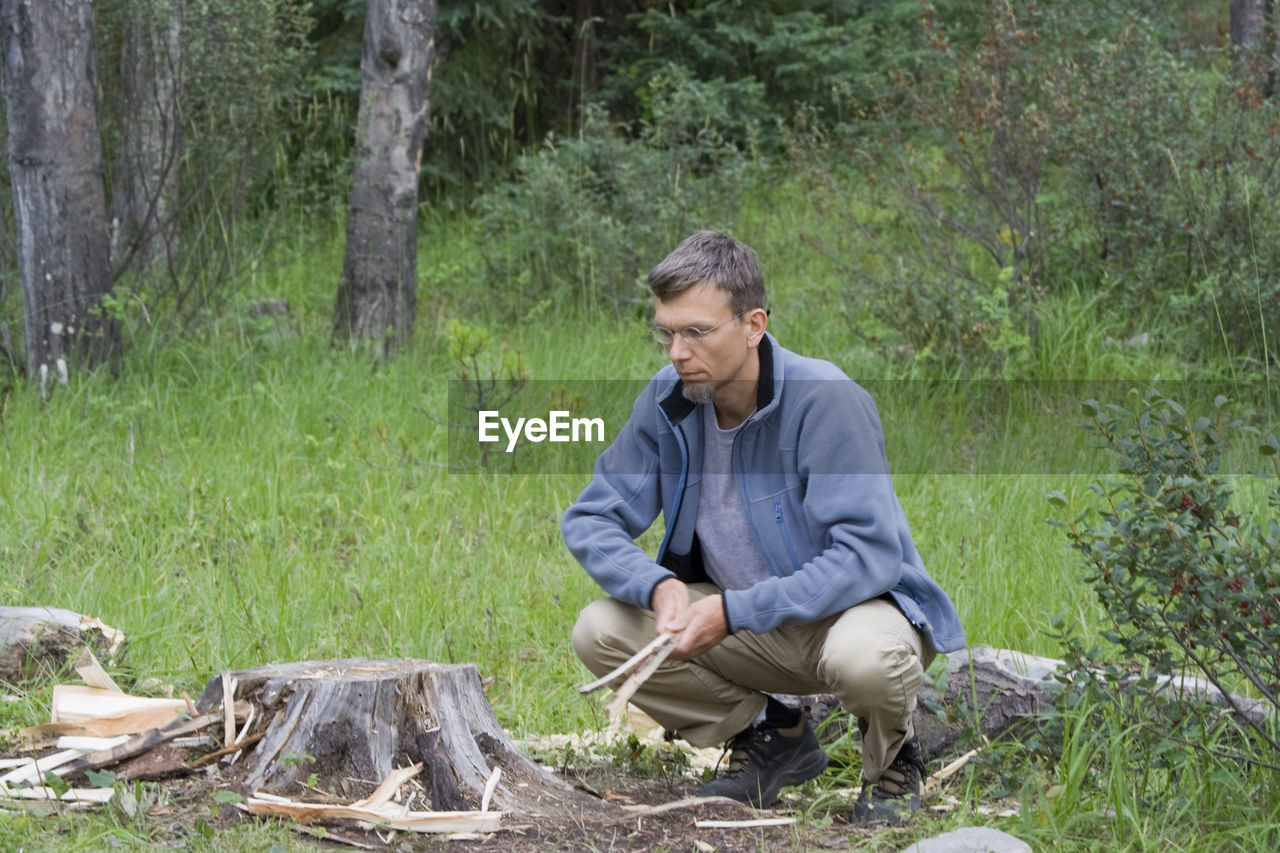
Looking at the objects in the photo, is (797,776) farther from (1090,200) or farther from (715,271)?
(1090,200)

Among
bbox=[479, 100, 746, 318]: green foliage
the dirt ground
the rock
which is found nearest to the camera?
the rock

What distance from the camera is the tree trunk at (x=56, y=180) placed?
22.3 feet

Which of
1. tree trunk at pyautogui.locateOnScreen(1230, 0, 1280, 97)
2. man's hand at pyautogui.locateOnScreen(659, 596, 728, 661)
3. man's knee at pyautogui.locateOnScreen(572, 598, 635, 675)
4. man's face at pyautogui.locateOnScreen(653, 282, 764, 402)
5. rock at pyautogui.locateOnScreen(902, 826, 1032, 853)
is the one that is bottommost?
rock at pyautogui.locateOnScreen(902, 826, 1032, 853)

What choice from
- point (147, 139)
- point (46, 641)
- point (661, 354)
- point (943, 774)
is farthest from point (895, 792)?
point (147, 139)

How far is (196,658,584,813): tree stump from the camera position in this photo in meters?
3.35

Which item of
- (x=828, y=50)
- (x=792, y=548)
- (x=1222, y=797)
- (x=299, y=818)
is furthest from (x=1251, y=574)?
(x=828, y=50)

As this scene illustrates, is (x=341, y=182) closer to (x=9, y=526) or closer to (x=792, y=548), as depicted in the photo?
(x=9, y=526)

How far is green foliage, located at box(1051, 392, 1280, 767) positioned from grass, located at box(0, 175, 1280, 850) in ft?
0.74

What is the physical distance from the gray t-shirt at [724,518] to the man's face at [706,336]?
18cm

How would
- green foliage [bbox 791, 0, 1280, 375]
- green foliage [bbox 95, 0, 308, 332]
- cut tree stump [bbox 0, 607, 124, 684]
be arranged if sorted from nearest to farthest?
cut tree stump [bbox 0, 607, 124, 684], green foliage [bbox 791, 0, 1280, 375], green foliage [bbox 95, 0, 308, 332]

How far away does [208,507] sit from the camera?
566 centimetres

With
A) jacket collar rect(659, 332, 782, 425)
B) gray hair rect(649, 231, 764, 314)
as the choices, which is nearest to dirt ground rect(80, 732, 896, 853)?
jacket collar rect(659, 332, 782, 425)

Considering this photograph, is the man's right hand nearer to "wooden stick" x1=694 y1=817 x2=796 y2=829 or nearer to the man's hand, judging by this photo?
the man's hand

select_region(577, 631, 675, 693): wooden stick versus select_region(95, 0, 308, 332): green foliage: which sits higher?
select_region(95, 0, 308, 332): green foliage
